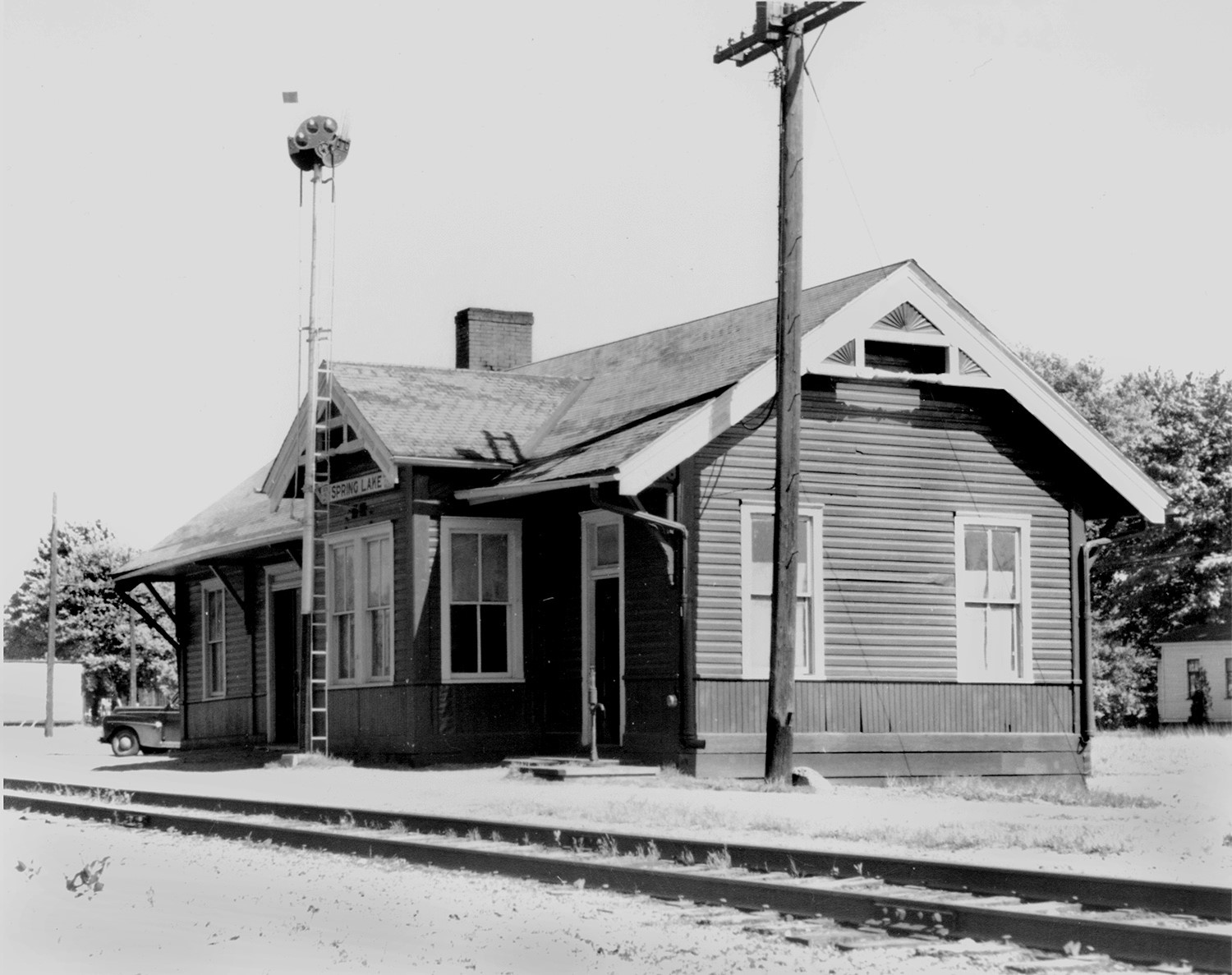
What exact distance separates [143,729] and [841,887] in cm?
2195

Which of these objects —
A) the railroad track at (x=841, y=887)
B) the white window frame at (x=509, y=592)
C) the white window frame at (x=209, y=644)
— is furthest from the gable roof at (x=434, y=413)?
the railroad track at (x=841, y=887)

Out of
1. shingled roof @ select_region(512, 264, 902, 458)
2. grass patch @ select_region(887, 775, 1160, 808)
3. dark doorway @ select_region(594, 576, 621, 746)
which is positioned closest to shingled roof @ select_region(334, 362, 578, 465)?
shingled roof @ select_region(512, 264, 902, 458)

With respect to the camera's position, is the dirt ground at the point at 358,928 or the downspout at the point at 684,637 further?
the downspout at the point at 684,637

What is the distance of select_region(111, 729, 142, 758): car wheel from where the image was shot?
1164 inches

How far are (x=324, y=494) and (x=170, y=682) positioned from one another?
52245 mm

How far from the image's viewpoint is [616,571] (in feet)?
65.5

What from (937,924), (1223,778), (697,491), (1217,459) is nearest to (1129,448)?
(1217,459)

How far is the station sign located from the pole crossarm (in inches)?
266

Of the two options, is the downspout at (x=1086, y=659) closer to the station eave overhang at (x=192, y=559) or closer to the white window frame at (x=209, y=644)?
the station eave overhang at (x=192, y=559)

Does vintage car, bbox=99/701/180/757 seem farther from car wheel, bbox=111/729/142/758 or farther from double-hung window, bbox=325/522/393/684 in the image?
double-hung window, bbox=325/522/393/684

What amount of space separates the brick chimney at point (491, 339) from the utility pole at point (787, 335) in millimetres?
10483

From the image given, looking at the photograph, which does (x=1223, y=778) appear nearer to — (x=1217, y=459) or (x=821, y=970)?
(x=821, y=970)

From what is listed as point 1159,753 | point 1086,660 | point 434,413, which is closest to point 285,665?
point 434,413

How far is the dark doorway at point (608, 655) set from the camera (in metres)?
20.2
